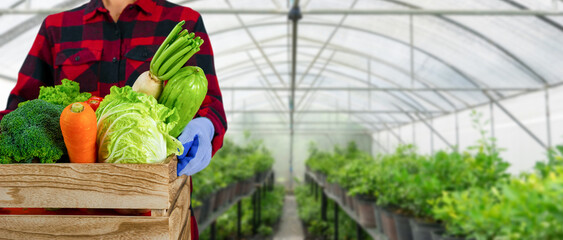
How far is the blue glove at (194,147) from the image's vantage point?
895 mm

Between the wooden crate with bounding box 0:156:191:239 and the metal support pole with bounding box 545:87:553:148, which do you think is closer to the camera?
the wooden crate with bounding box 0:156:191:239

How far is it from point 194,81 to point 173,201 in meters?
0.26

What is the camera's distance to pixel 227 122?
16.9ft

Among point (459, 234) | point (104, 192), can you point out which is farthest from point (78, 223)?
Answer: point (459, 234)

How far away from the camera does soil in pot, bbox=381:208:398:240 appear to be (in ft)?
9.88

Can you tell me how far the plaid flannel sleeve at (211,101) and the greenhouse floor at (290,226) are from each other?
6.66 metres

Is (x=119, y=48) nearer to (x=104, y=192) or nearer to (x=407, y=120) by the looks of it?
(x=104, y=192)

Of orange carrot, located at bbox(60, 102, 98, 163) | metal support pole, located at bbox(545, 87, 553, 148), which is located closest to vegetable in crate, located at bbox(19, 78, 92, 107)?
orange carrot, located at bbox(60, 102, 98, 163)

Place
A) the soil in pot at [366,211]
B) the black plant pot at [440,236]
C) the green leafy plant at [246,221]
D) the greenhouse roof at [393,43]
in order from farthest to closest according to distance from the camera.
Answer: the green leafy plant at [246,221], the greenhouse roof at [393,43], the soil in pot at [366,211], the black plant pot at [440,236]

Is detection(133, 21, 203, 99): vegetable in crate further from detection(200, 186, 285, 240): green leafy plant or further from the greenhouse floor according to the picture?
the greenhouse floor

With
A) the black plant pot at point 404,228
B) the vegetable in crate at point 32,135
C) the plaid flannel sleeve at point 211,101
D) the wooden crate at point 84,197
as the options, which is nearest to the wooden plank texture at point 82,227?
the wooden crate at point 84,197

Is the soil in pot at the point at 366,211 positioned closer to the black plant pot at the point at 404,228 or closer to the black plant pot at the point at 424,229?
the black plant pot at the point at 404,228

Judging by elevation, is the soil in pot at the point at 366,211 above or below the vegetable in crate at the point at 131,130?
below

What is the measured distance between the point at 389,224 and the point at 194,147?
2.46 m
